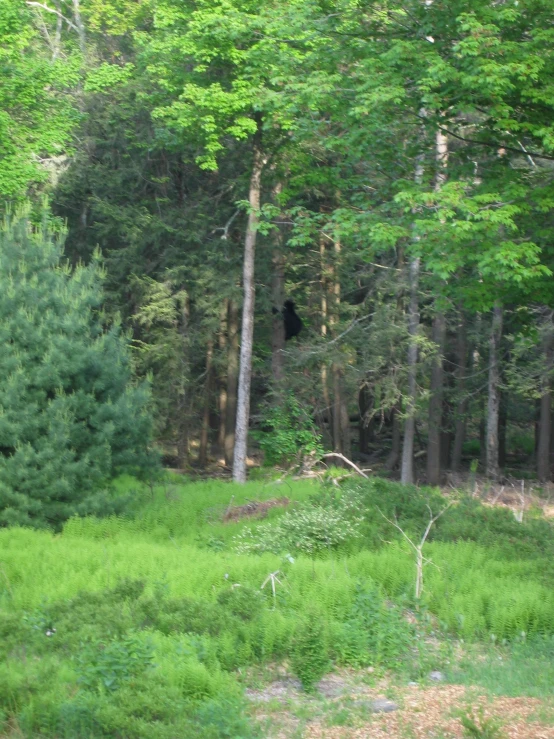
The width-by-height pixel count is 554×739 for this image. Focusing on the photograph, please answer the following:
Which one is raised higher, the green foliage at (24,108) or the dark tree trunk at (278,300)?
the green foliage at (24,108)

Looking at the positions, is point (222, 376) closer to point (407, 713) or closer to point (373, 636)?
point (373, 636)

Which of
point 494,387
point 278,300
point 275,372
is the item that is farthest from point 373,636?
point 278,300

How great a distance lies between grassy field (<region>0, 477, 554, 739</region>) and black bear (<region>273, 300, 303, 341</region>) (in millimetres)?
12019

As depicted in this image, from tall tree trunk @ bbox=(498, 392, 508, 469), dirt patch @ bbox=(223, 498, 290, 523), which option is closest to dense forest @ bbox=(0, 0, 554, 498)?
tall tree trunk @ bbox=(498, 392, 508, 469)

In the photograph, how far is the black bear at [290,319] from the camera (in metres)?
27.1

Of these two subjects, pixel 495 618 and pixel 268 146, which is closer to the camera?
pixel 495 618


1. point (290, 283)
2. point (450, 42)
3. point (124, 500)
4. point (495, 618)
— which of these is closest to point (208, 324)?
point (290, 283)

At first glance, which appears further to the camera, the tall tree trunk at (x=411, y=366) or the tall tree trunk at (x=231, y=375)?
the tall tree trunk at (x=231, y=375)

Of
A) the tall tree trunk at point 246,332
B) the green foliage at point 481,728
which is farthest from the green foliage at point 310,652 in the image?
the tall tree trunk at point 246,332

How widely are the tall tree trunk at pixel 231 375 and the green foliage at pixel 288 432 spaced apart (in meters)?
2.25

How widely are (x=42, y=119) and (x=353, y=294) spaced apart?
12.0 m

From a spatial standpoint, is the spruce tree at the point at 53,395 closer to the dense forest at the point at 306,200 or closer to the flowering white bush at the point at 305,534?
the dense forest at the point at 306,200

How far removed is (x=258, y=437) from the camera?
31016 millimetres

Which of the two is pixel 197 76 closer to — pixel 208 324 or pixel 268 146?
pixel 268 146
